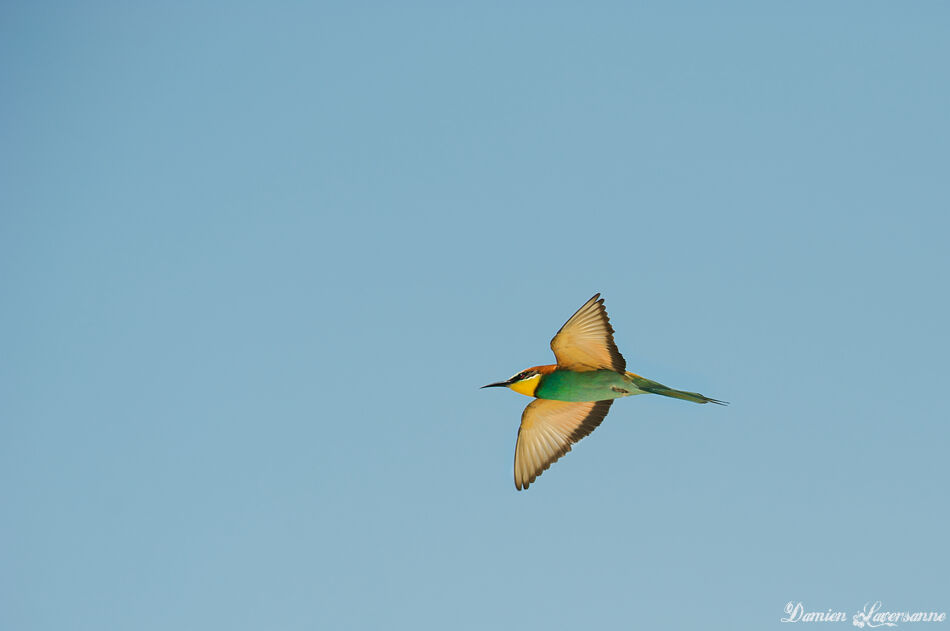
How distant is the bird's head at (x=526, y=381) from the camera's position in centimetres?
603

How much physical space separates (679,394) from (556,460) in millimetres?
1305

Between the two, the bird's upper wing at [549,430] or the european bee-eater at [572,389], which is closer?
the european bee-eater at [572,389]

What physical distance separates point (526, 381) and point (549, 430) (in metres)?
0.72

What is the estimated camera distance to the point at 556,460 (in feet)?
21.4

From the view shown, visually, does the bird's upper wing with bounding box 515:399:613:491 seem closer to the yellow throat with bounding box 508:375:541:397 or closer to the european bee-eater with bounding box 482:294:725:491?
the european bee-eater with bounding box 482:294:725:491

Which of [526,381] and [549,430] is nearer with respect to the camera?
[526,381]

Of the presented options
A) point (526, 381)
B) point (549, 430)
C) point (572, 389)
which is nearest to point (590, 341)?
point (572, 389)

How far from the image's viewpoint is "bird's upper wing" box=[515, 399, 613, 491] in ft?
21.4

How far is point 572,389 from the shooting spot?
6008 mm

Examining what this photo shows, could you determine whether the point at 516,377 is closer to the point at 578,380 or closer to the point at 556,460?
the point at 578,380

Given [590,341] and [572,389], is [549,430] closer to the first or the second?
[572,389]

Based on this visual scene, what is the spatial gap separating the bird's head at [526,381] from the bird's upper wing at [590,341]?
0.21 m

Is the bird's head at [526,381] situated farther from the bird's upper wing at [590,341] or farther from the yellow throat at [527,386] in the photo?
the bird's upper wing at [590,341]

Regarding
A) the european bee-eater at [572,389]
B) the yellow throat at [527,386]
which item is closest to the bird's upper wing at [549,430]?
the european bee-eater at [572,389]
